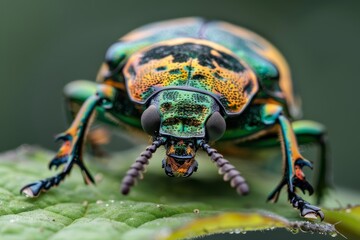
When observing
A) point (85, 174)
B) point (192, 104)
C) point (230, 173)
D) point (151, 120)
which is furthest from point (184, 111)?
point (85, 174)

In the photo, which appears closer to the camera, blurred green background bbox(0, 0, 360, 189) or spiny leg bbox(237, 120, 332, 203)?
spiny leg bbox(237, 120, 332, 203)

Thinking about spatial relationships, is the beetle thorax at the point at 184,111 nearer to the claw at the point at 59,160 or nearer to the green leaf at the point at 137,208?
the green leaf at the point at 137,208

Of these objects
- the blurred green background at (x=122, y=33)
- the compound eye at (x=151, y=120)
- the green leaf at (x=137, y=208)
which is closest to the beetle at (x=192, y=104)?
the compound eye at (x=151, y=120)

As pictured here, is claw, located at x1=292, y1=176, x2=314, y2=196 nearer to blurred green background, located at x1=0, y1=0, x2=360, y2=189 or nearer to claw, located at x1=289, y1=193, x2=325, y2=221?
claw, located at x1=289, y1=193, x2=325, y2=221

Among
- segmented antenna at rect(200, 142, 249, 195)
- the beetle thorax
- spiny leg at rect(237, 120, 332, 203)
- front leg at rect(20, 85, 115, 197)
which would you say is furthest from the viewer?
spiny leg at rect(237, 120, 332, 203)

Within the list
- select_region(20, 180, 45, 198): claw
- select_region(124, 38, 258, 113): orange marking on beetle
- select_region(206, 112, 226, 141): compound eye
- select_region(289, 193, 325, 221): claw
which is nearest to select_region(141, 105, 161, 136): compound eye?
select_region(124, 38, 258, 113): orange marking on beetle

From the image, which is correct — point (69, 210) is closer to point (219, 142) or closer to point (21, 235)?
point (21, 235)
